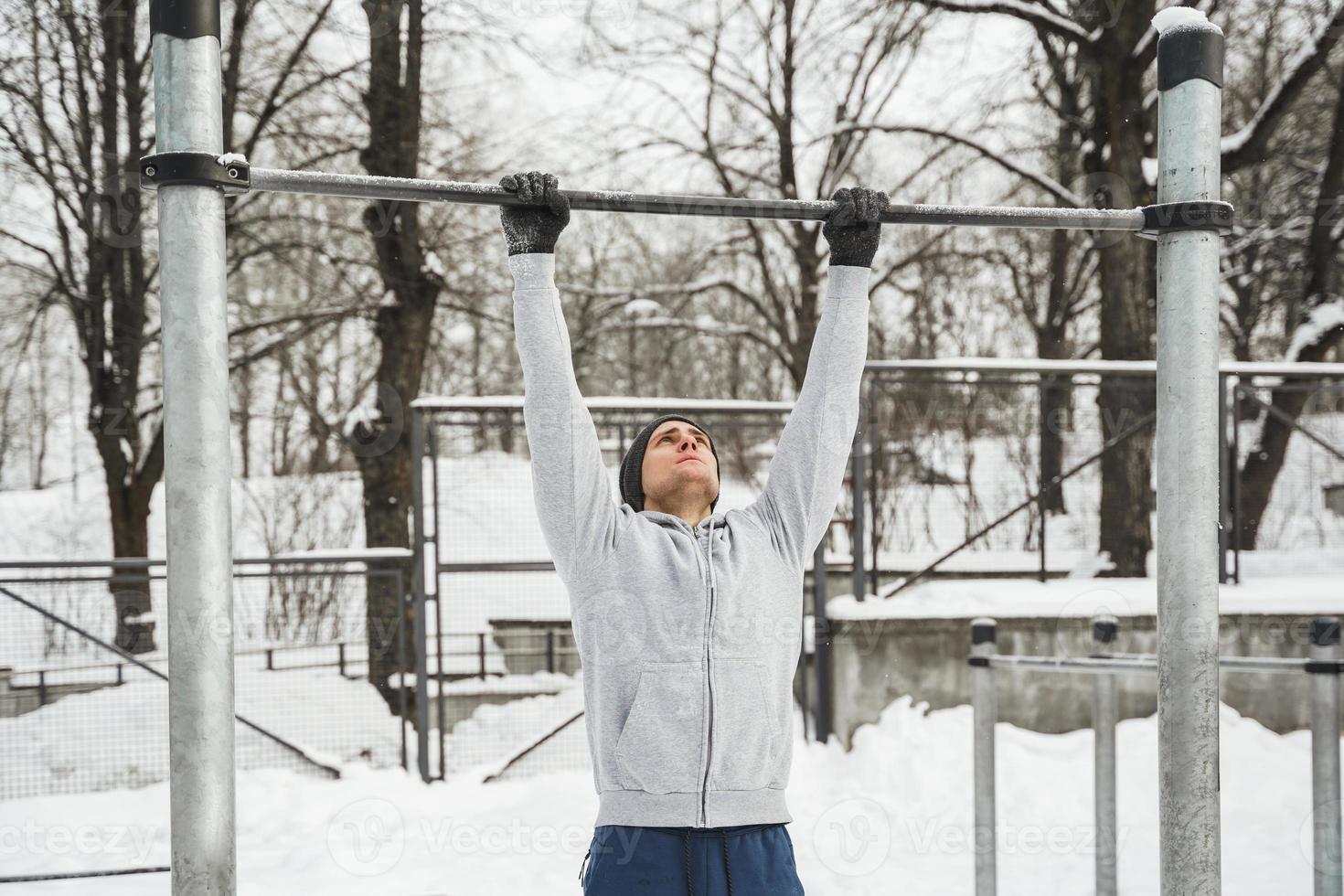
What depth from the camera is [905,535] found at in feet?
22.6

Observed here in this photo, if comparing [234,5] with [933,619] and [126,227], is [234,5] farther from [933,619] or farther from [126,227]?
[933,619]

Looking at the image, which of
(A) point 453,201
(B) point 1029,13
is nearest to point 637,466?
(A) point 453,201

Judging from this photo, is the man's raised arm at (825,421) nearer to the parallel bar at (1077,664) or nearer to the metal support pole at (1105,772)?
the parallel bar at (1077,664)

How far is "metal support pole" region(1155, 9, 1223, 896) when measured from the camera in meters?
1.82

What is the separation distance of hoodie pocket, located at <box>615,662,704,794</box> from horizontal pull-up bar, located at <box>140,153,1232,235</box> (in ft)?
2.52

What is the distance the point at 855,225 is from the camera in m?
1.97

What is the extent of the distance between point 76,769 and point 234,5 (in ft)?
18.6

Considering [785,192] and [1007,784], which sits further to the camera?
[785,192]

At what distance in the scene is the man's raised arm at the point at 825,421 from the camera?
2.05 m

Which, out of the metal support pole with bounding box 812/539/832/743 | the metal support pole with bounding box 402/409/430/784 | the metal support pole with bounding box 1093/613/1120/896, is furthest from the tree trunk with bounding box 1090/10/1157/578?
the metal support pole with bounding box 402/409/430/784

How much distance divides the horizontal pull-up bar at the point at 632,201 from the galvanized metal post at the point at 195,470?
27 mm

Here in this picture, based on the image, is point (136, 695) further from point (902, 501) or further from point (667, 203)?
point (667, 203)

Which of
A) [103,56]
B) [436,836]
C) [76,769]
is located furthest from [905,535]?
[103,56]

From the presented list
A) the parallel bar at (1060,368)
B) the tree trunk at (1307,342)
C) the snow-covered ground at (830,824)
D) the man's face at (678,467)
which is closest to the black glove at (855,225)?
the man's face at (678,467)
